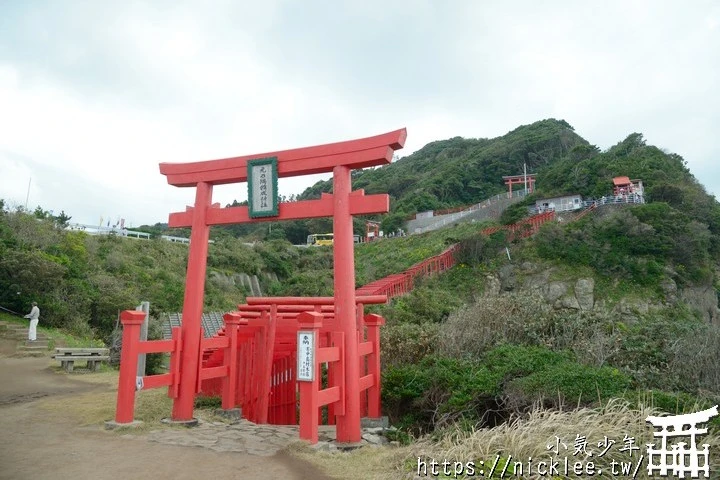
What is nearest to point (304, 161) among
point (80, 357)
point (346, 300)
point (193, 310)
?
point (346, 300)

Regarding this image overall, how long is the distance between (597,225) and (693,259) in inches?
162

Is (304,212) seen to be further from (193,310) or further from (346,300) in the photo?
(193,310)

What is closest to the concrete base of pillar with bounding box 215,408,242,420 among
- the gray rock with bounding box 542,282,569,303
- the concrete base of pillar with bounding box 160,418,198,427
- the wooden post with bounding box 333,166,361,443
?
the concrete base of pillar with bounding box 160,418,198,427

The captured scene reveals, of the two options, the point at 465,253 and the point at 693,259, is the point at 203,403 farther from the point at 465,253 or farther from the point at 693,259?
the point at 693,259

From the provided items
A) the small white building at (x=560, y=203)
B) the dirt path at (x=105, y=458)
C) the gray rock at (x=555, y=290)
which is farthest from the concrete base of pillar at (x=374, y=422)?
the small white building at (x=560, y=203)

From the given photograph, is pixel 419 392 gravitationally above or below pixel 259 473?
above

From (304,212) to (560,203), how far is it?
2751cm

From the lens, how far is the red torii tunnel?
5844mm

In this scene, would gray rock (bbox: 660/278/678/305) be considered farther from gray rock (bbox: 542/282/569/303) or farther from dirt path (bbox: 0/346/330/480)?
dirt path (bbox: 0/346/330/480)

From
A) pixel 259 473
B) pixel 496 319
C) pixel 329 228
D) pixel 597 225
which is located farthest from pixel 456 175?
pixel 259 473

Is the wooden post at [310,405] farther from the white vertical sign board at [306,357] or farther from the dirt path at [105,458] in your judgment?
the dirt path at [105,458]

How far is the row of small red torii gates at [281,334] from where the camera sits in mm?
5766

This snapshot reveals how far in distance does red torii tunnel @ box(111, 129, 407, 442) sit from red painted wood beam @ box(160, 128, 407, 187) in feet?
0.04

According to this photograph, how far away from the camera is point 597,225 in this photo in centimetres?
2334
